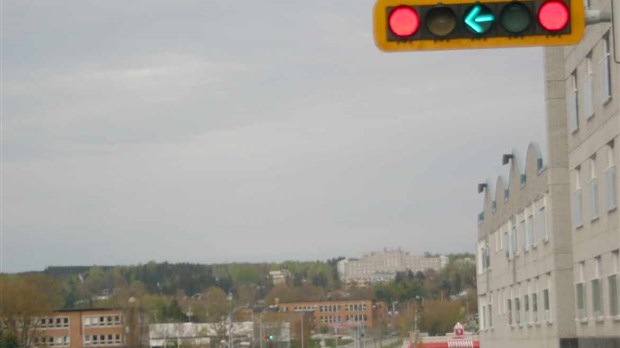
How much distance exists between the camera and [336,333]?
17362cm

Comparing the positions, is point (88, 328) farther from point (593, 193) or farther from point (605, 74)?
point (605, 74)

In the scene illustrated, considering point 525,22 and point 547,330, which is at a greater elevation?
point 525,22

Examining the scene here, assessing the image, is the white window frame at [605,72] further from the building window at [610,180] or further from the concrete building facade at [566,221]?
the building window at [610,180]

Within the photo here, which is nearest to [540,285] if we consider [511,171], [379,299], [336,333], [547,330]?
[547,330]

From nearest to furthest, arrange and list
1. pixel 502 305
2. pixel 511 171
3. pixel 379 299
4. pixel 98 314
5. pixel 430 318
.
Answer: pixel 511 171 < pixel 502 305 < pixel 430 318 < pixel 98 314 < pixel 379 299

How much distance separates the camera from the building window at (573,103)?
118 feet

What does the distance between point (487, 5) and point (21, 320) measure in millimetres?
107031

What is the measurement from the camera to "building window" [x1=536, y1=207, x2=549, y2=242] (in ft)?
144

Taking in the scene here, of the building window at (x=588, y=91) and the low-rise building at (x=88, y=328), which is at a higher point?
the building window at (x=588, y=91)

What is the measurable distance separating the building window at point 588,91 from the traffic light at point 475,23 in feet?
71.7

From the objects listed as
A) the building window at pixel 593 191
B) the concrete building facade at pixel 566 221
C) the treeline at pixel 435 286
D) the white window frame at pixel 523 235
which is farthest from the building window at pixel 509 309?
the treeline at pixel 435 286

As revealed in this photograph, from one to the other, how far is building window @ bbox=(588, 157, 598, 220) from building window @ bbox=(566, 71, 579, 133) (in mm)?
2083

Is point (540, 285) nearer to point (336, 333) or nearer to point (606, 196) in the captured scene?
point (606, 196)

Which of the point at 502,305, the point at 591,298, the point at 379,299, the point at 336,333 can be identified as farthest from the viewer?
the point at 379,299
